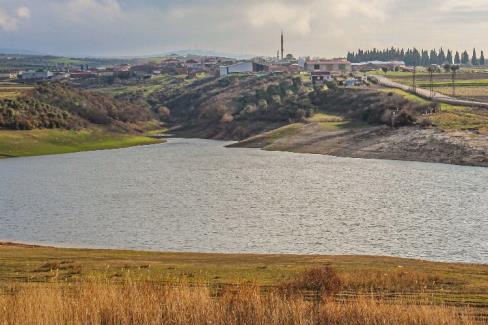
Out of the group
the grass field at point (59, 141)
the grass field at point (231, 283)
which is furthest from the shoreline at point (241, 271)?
the grass field at point (59, 141)

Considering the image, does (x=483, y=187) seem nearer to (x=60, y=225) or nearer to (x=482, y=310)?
(x=60, y=225)

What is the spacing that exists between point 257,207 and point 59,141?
9774 centimetres

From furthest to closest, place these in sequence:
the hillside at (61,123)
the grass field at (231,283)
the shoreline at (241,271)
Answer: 1. the hillside at (61,123)
2. the shoreline at (241,271)
3. the grass field at (231,283)

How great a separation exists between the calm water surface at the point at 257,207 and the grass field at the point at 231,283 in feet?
24.2

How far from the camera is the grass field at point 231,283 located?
66.5ft

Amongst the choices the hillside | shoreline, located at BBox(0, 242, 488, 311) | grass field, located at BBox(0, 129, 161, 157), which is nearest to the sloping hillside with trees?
the hillside

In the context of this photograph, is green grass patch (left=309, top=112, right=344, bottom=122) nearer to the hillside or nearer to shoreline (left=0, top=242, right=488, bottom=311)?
the hillside

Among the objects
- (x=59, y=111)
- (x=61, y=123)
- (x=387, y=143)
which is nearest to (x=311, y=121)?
(x=387, y=143)

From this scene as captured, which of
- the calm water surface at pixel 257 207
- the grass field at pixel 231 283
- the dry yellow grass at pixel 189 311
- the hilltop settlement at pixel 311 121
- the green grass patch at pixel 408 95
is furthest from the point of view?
the green grass patch at pixel 408 95

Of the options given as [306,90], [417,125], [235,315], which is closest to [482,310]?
[235,315]

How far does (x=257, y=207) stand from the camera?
6731cm

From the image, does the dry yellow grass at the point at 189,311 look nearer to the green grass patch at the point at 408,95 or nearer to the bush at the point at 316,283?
the bush at the point at 316,283

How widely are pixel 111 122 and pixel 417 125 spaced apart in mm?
91911

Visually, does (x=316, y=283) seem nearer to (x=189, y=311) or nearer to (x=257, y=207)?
(x=189, y=311)
